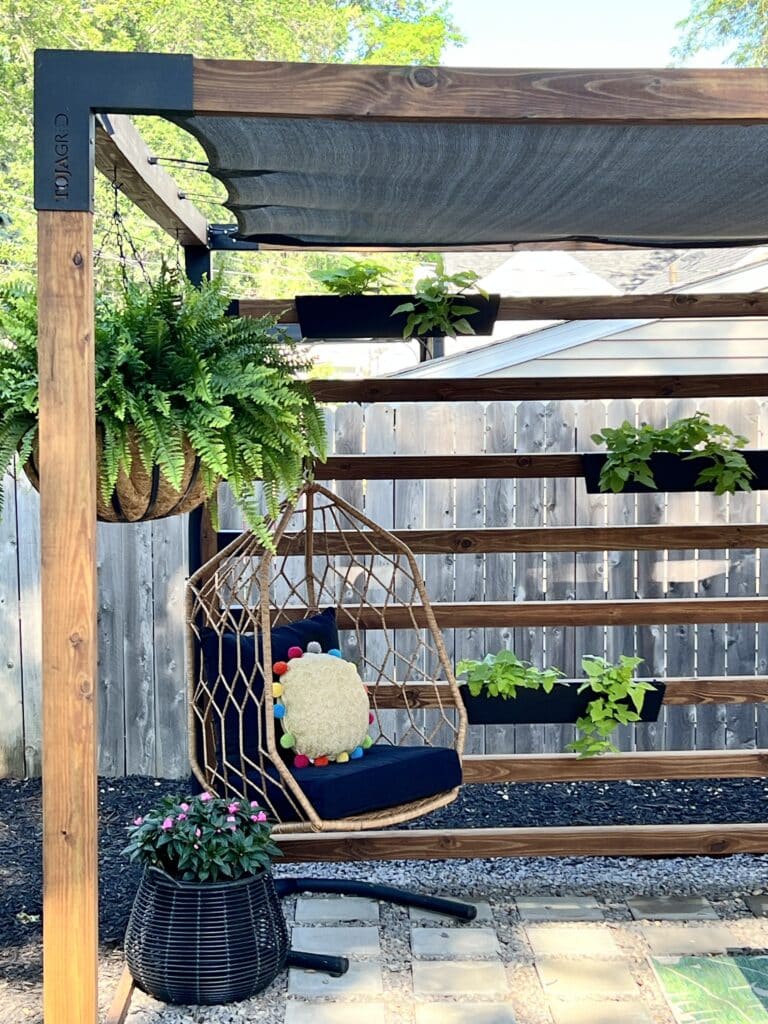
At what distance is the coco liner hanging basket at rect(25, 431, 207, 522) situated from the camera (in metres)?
2.34

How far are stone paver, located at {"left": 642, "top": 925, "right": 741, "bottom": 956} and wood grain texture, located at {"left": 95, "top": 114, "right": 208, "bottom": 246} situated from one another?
2.35m

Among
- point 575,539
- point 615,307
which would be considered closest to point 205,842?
point 575,539

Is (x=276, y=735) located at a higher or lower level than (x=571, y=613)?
lower

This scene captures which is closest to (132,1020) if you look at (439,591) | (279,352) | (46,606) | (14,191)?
(46,606)

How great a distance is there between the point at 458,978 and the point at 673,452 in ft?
5.71

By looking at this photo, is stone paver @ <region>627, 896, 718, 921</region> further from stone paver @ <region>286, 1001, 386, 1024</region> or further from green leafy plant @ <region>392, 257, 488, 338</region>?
green leafy plant @ <region>392, 257, 488, 338</region>

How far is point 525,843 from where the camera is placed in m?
3.28

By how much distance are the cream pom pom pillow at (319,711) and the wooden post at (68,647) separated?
97 cm

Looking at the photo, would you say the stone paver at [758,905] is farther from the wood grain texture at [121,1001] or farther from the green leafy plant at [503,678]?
the wood grain texture at [121,1001]

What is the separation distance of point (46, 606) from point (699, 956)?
1.88 m

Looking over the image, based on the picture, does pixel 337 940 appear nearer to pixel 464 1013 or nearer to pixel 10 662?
pixel 464 1013

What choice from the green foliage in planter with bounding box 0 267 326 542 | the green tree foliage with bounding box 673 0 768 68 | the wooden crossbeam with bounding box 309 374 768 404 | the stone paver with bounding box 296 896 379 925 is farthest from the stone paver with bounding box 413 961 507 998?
the green tree foliage with bounding box 673 0 768 68

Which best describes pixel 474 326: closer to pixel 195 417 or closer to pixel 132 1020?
pixel 195 417

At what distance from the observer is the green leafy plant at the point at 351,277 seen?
3.41m
